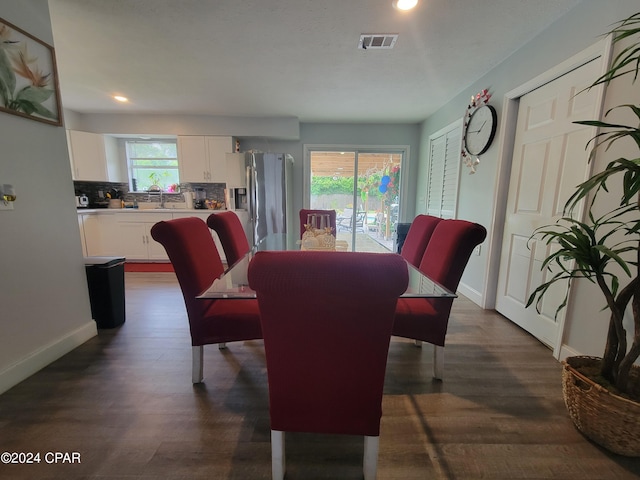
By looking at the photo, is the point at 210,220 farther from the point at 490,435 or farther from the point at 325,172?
the point at 325,172

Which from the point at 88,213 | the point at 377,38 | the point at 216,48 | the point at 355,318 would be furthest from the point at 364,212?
the point at 88,213

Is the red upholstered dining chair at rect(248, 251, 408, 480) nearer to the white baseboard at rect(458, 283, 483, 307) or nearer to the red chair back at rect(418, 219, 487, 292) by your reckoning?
the red chair back at rect(418, 219, 487, 292)

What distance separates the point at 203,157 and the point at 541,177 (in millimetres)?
4464

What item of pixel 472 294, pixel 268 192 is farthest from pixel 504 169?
pixel 268 192

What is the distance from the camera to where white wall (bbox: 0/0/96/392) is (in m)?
1.51

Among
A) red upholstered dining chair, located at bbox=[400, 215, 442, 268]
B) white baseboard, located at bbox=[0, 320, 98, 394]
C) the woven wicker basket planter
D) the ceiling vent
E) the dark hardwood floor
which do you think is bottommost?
the dark hardwood floor

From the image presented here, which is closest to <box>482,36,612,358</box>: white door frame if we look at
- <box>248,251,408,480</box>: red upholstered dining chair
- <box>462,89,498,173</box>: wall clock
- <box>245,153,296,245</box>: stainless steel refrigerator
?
<box>462,89,498,173</box>: wall clock

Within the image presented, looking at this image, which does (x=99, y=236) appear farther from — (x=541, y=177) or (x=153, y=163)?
(x=541, y=177)

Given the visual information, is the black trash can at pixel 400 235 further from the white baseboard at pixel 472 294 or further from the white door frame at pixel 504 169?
the white door frame at pixel 504 169

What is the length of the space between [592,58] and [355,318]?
2.28 meters

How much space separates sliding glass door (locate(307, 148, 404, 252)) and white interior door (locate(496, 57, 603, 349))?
7.73ft

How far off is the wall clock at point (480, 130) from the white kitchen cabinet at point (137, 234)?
4.34 m

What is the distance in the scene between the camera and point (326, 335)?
0.81m

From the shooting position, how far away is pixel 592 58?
160 centimetres
